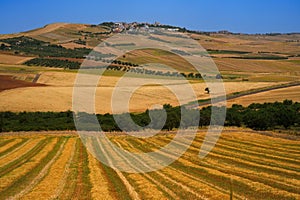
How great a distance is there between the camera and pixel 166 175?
22531mm

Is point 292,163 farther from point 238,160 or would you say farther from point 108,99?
point 108,99

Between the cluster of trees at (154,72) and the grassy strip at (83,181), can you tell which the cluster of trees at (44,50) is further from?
Answer: the grassy strip at (83,181)

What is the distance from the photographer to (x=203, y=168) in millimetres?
24875

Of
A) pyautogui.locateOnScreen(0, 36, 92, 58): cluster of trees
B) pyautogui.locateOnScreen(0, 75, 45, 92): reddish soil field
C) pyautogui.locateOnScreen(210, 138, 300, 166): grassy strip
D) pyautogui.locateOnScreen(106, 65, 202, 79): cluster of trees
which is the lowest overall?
pyautogui.locateOnScreen(210, 138, 300, 166): grassy strip

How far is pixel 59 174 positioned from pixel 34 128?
3457 centimetres

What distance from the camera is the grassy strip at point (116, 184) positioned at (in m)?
17.5

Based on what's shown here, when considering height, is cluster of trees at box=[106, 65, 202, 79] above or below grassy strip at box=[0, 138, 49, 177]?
above

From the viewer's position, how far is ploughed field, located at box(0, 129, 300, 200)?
17.8 metres

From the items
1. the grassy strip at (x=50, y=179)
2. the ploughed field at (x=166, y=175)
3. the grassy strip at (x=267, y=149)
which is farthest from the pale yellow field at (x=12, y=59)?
the grassy strip at (x=50, y=179)

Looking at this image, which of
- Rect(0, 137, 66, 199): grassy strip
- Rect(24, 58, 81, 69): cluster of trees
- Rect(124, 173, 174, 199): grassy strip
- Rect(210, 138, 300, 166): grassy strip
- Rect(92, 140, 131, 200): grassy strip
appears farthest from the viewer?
Rect(24, 58, 81, 69): cluster of trees

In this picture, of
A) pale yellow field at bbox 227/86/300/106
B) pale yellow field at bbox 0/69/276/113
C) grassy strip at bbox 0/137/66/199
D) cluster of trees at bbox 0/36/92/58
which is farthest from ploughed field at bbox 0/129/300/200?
cluster of trees at bbox 0/36/92/58

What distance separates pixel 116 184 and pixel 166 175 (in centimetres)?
355

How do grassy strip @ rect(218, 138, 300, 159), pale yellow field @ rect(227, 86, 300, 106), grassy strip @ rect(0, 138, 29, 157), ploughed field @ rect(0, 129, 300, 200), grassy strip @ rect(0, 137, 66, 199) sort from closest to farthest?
ploughed field @ rect(0, 129, 300, 200) → grassy strip @ rect(0, 137, 66, 199) → grassy strip @ rect(218, 138, 300, 159) → grassy strip @ rect(0, 138, 29, 157) → pale yellow field @ rect(227, 86, 300, 106)

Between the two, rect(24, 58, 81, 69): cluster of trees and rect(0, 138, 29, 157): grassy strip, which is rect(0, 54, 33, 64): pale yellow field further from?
rect(0, 138, 29, 157): grassy strip
